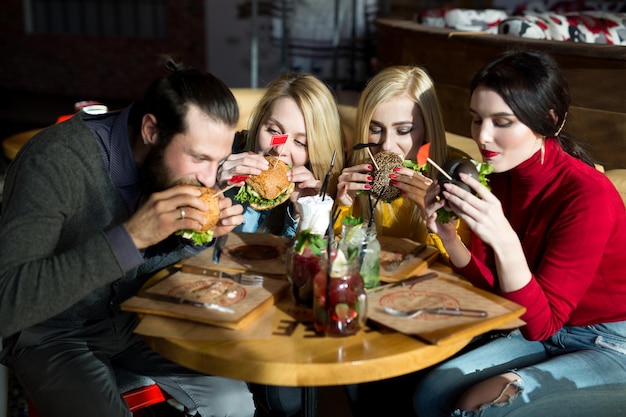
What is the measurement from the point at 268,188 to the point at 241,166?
0.13m

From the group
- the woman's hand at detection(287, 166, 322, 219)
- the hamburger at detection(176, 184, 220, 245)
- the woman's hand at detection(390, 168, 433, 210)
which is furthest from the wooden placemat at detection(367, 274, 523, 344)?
the woman's hand at detection(287, 166, 322, 219)

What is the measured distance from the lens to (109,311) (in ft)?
7.39

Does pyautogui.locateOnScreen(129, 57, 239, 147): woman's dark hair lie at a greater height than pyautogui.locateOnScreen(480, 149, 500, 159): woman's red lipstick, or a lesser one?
greater

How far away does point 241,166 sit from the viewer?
2576 mm

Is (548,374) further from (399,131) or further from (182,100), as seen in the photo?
(182,100)

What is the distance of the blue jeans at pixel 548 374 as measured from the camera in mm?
2029

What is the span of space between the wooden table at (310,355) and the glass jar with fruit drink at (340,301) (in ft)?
0.09

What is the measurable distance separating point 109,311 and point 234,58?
7.44 m

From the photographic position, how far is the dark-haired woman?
6.51ft

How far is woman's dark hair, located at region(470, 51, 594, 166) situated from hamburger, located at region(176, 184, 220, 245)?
0.94 meters

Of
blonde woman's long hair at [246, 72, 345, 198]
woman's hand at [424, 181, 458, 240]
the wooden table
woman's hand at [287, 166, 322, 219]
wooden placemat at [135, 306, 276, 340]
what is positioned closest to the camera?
the wooden table

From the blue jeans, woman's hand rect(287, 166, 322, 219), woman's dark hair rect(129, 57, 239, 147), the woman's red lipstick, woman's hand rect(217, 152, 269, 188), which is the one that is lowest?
the blue jeans

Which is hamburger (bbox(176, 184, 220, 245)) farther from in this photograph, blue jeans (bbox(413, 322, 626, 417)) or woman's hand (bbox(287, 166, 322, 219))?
blue jeans (bbox(413, 322, 626, 417))

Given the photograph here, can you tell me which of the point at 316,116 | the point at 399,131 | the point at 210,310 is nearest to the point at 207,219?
the point at 210,310
